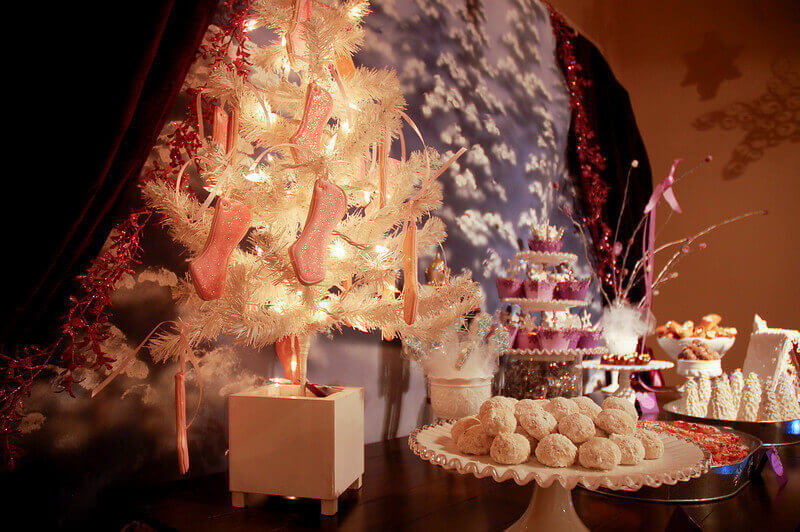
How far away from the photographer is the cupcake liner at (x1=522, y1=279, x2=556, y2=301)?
1.98 metres

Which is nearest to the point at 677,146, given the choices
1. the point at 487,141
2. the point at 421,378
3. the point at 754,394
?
the point at 487,141

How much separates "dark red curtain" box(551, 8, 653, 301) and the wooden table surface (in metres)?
2.17

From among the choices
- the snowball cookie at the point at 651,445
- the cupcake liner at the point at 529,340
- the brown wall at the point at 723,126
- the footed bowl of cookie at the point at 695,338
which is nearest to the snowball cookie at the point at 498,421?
the snowball cookie at the point at 651,445

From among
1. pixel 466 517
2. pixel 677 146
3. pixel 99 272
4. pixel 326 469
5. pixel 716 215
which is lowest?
pixel 466 517

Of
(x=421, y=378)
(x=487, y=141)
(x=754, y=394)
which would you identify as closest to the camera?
(x=754, y=394)

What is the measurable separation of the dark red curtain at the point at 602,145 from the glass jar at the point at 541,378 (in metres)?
1.33

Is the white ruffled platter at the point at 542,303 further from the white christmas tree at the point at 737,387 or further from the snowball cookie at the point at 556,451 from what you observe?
the snowball cookie at the point at 556,451

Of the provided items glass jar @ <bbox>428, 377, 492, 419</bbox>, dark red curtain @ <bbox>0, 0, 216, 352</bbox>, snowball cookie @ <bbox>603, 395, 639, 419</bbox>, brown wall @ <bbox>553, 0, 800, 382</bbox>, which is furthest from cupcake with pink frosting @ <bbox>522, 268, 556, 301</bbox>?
brown wall @ <bbox>553, 0, 800, 382</bbox>

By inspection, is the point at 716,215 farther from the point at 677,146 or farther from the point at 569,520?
the point at 569,520

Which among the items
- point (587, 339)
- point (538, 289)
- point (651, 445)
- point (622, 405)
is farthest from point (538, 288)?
point (651, 445)

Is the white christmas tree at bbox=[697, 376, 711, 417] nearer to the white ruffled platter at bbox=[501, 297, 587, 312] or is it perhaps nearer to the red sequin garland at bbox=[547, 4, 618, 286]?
the white ruffled platter at bbox=[501, 297, 587, 312]

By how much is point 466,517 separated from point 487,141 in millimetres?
1715

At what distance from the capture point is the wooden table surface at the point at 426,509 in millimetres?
1011

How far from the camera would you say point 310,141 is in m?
1.01
